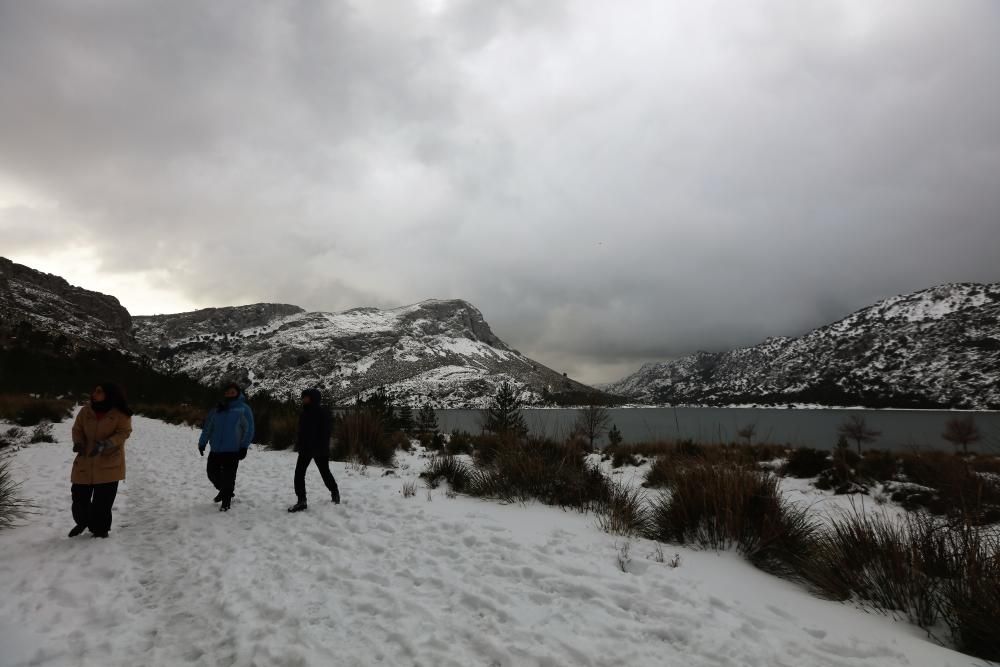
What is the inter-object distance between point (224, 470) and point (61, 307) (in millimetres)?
115921

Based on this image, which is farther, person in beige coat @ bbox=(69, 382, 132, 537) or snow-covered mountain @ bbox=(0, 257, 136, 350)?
snow-covered mountain @ bbox=(0, 257, 136, 350)

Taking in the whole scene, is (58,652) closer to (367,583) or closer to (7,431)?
(367,583)

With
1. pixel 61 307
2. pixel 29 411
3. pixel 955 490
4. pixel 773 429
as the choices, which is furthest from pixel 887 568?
pixel 61 307

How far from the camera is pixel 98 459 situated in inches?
201

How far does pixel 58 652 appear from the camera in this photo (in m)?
3.00

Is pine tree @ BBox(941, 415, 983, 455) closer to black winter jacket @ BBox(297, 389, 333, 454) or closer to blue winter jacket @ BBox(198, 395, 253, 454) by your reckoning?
black winter jacket @ BBox(297, 389, 333, 454)

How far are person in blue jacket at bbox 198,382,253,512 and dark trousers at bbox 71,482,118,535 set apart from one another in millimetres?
1436

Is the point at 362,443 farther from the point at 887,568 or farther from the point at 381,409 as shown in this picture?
the point at 381,409

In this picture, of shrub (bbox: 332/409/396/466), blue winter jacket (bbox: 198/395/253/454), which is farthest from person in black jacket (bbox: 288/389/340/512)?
shrub (bbox: 332/409/396/466)

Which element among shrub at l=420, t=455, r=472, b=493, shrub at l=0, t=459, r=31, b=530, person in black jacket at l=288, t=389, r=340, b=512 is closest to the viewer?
shrub at l=0, t=459, r=31, b=530

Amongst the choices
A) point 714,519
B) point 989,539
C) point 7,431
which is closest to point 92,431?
point 714,519

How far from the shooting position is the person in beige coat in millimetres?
5094

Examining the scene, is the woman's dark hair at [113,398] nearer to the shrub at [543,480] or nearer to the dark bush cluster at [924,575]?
the shrub at [543,480]

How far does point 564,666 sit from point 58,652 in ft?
11.2
